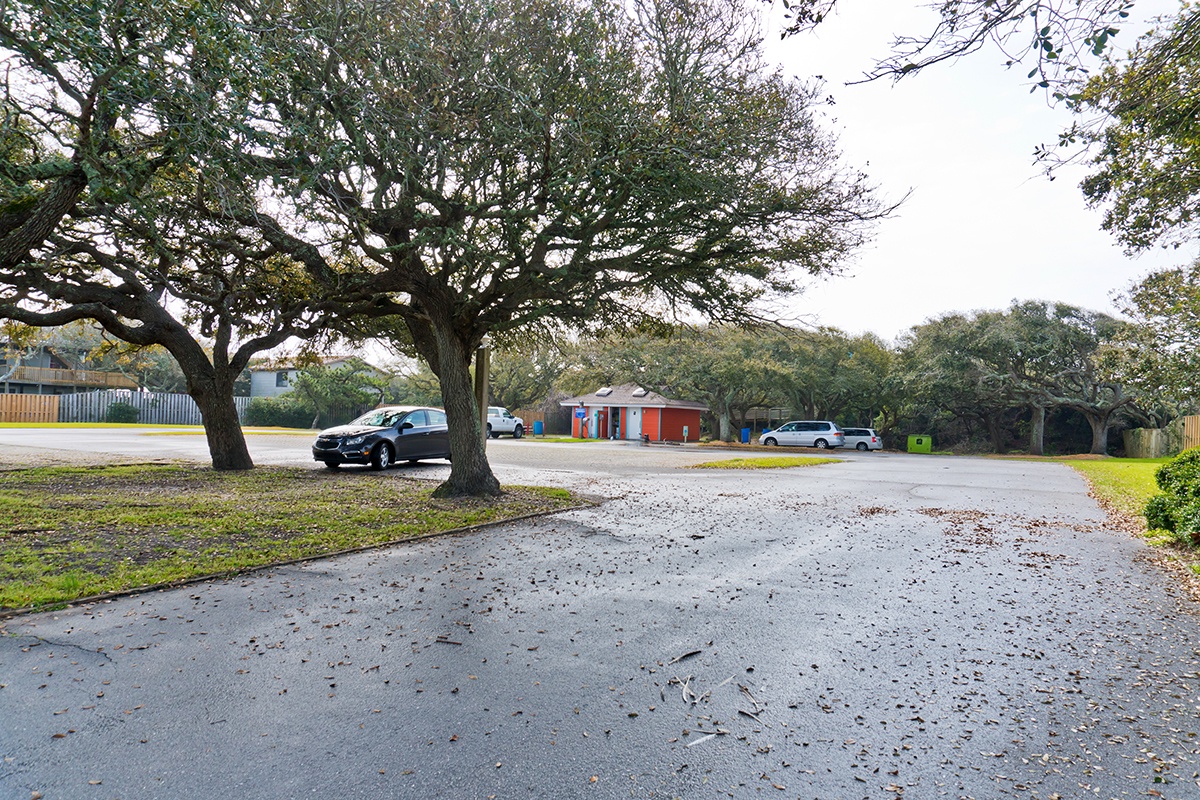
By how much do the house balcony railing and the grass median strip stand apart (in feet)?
142

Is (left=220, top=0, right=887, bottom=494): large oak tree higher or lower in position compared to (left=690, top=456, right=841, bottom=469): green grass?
higher

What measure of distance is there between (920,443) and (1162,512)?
34419 mm

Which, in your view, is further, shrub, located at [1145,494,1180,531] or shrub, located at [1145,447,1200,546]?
shrub, located at [1145,494,1180,531]

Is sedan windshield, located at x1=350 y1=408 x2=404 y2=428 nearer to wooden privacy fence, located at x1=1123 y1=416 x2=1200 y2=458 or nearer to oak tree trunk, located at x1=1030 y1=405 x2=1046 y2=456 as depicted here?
wooden privacy fence, located at x1=1123 y1=416 x2=1200 y2=458

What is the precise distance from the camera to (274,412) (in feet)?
153

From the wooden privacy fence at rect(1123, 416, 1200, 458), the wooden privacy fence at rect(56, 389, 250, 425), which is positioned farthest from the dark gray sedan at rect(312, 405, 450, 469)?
A: the wooden privacy fence at rect(56, 389, 250, 425)

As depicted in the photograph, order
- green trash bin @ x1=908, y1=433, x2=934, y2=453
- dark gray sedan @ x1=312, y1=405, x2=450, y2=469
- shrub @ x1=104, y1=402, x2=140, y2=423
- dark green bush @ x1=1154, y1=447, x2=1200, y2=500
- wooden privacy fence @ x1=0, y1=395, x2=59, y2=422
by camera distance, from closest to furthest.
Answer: dark green bush @ x1=1154, y1=447, x2=1200, y2=500, dark gray sedan @ x1=312, y1=405, x2=450, y2=469, wooden privacy fence @ x1=0, y1=395, x2=59, y2=422, green trash bin @ x1=908, y1=433, x2=934, y2=453, shrub @ x1=104, y1=402, x2=140, y2=423

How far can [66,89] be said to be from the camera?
21.7 ft

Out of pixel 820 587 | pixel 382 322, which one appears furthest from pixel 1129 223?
pixel 382 322

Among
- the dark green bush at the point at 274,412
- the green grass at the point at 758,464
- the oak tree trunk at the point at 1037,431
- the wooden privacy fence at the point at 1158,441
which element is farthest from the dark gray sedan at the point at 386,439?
the oak tree trunk at the point at 1037,431

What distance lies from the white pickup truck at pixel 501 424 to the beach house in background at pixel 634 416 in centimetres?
506

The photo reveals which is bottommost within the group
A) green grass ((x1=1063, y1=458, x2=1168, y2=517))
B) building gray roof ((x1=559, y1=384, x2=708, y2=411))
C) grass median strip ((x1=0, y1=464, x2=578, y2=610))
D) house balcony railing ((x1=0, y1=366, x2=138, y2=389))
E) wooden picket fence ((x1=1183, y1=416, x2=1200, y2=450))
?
green grass ((x1=1063, y1=458, x2=1168, y2=517))

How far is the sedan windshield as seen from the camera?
17547 mm

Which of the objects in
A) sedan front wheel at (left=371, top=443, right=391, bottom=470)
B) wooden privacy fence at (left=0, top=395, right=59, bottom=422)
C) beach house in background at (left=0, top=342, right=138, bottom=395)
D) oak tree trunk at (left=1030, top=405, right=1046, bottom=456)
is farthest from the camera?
beach house in background at (left=0, top=342, right=138, bottom=395)
